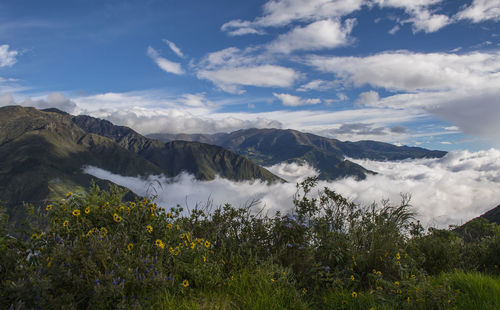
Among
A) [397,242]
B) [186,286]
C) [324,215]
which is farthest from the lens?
[324,215]

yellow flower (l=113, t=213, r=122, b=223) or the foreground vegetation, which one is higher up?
yellow flower (l=113, t=213, r=122, b=223)

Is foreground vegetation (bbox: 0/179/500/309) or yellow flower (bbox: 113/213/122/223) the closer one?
foreground vegetation (bbox: 0/179/500/309)

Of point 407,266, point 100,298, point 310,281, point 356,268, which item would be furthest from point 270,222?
point 100,298

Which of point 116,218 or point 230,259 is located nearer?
point 116,218

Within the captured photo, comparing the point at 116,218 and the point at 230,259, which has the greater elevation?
the point at 116,218

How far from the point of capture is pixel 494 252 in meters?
5.95

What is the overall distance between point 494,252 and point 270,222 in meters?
5.02

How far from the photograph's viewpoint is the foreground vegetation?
2.83 metres

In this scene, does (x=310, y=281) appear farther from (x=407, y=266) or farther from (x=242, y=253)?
(x=407, y=266)

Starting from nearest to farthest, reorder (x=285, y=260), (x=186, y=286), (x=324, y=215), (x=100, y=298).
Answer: (x=100, y=298), (x=186, y=286), (x=285, y=260), (x=324, y=215)

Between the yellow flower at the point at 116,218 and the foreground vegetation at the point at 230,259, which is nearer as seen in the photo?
the foreground vegetation at the point at 230,259

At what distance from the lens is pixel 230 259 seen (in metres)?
4.48

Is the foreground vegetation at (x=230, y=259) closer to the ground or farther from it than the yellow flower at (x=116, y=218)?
closer to the ground

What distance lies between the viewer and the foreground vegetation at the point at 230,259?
2830 mm
